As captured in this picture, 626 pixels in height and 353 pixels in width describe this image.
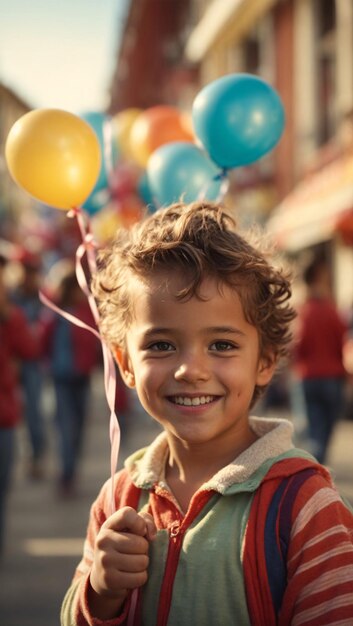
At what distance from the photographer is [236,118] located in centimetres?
284

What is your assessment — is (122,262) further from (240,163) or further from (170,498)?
(240,163)

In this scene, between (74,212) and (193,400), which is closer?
(193,400)

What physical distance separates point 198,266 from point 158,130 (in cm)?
232

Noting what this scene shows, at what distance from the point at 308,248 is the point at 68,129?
1103 centimetres

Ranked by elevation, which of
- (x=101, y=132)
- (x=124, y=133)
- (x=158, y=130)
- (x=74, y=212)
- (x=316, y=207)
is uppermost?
(x=316, y=207)

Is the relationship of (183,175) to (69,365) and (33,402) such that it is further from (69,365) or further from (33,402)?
(33,402)

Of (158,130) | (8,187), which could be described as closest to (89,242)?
(158,130)

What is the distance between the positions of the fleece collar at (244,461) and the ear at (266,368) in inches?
3.9

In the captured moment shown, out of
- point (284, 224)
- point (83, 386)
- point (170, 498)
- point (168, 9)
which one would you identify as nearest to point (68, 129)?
point (170, 498)

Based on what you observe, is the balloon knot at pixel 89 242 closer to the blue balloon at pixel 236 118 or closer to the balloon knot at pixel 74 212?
the balloon knot at pixel 74 212

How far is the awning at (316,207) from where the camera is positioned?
33.9ft

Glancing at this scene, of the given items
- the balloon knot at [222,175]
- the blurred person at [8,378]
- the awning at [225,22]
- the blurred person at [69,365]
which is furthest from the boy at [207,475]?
the awning at [225,22]

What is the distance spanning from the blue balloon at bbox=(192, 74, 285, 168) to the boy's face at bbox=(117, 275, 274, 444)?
3.42 feet

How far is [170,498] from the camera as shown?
1982 millimetres
